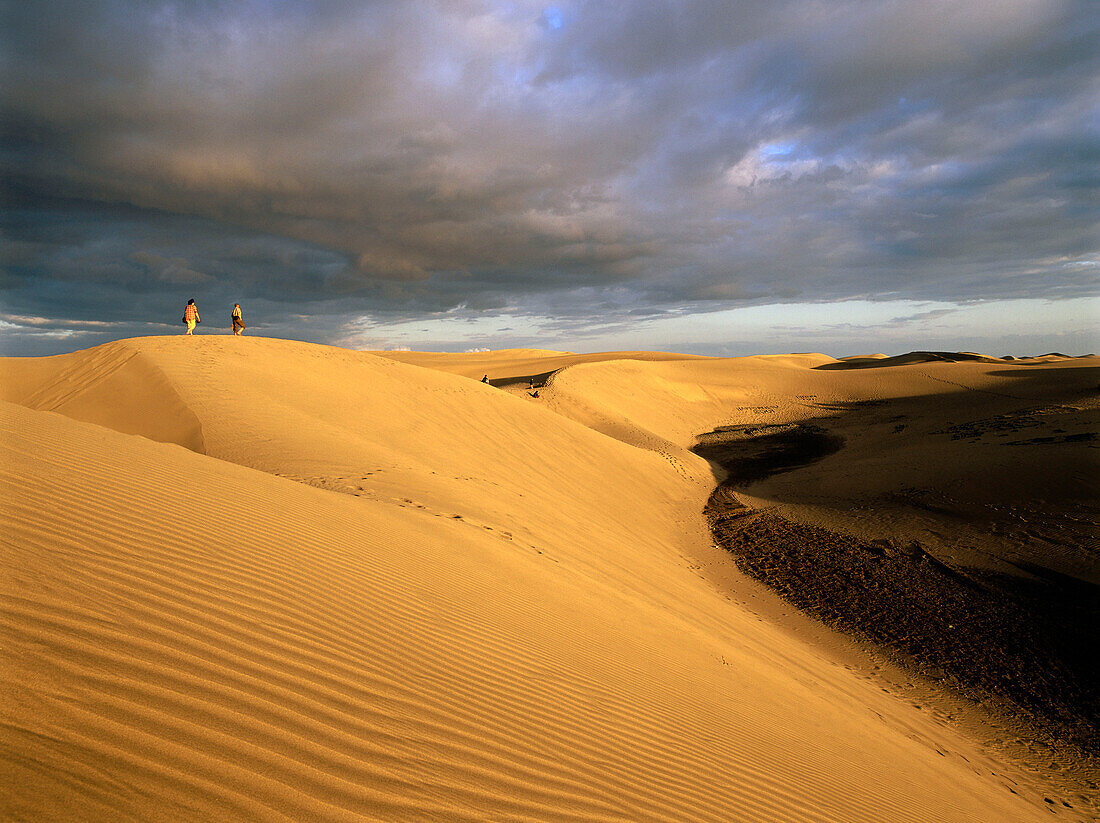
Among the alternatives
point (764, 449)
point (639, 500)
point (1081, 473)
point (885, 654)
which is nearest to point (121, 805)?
point (885, 654)

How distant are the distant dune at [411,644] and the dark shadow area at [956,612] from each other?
0.49 metres

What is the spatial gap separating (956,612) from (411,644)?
8.76 m

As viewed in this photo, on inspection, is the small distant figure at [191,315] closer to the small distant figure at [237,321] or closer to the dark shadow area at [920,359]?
the small distant figure at [237,321]

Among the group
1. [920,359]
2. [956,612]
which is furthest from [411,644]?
[920,359]

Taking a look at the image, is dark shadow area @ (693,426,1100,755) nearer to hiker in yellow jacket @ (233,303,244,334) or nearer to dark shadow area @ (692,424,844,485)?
dark shadow area @ (692,424,844,485)

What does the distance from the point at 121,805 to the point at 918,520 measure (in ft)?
45.8

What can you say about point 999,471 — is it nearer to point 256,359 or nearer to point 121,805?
point 121,805

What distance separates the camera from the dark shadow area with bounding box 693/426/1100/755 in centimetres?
696

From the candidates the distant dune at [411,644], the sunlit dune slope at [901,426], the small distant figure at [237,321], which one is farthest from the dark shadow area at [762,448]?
the small distant figure at [237,321]

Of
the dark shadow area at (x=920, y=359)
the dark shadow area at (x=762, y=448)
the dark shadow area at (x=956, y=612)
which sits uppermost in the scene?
the dark shadow area at (x=920, y=359)

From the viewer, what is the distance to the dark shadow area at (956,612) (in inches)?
274

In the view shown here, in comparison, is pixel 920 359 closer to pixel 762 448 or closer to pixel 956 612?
pixel 762 448

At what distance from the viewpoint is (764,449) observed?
75.3ft

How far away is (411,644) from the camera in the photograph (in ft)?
12.2
